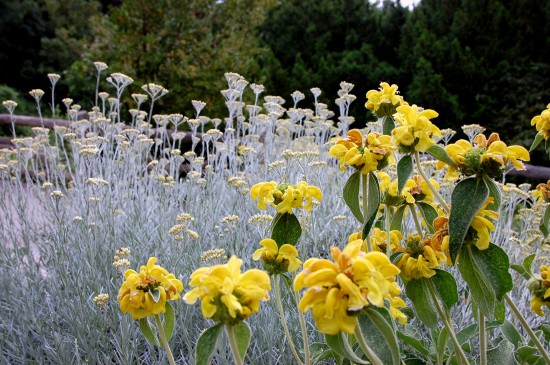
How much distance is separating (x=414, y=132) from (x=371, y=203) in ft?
0.42

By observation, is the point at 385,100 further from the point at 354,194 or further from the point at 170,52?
the point at 170,52

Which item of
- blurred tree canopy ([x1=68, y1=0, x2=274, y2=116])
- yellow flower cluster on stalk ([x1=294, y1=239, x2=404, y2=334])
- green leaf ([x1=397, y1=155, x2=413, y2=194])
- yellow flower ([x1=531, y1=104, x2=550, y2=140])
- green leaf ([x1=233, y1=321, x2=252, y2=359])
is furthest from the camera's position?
blurred tree canopy ([x1=68, y1=0, x2=274, y2=116])

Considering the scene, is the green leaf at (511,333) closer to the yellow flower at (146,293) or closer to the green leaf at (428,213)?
the green leaf at (428,213)

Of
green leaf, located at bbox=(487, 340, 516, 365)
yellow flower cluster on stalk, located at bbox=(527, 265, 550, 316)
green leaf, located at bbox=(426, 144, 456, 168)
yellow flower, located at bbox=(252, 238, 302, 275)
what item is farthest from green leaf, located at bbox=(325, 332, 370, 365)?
yellow flower cluster on stalk, located at bbox=(527, 265, 550, 316)

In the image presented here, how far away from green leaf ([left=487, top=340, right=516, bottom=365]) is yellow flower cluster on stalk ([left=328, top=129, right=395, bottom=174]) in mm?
408

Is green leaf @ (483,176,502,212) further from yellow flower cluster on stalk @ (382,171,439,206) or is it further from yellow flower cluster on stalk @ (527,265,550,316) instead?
yellow flower cluster on stalk @ (527,265,550,316)

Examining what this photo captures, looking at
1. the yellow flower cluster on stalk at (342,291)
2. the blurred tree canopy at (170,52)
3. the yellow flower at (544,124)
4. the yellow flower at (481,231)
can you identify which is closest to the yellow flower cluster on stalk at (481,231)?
the yellow flower at (481,231)

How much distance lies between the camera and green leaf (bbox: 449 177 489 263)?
0.65 meters

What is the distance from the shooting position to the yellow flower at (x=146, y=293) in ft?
2.35

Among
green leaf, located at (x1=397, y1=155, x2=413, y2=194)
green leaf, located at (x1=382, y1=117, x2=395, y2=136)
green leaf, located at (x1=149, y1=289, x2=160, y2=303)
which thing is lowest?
green leaf, located at (x1=149, y1=289, x2=160, y2=303)

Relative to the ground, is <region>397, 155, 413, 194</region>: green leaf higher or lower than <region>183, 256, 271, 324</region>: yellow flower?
higher

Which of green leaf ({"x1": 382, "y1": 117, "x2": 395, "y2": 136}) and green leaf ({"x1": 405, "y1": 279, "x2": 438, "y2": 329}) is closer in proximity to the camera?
green leaf ({"x1": 405, "y1": 279, "x2": 438, "y2": 329})

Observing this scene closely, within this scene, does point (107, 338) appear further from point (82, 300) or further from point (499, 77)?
point (499, 77)

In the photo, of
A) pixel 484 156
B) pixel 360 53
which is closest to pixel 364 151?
pixel 484 156
